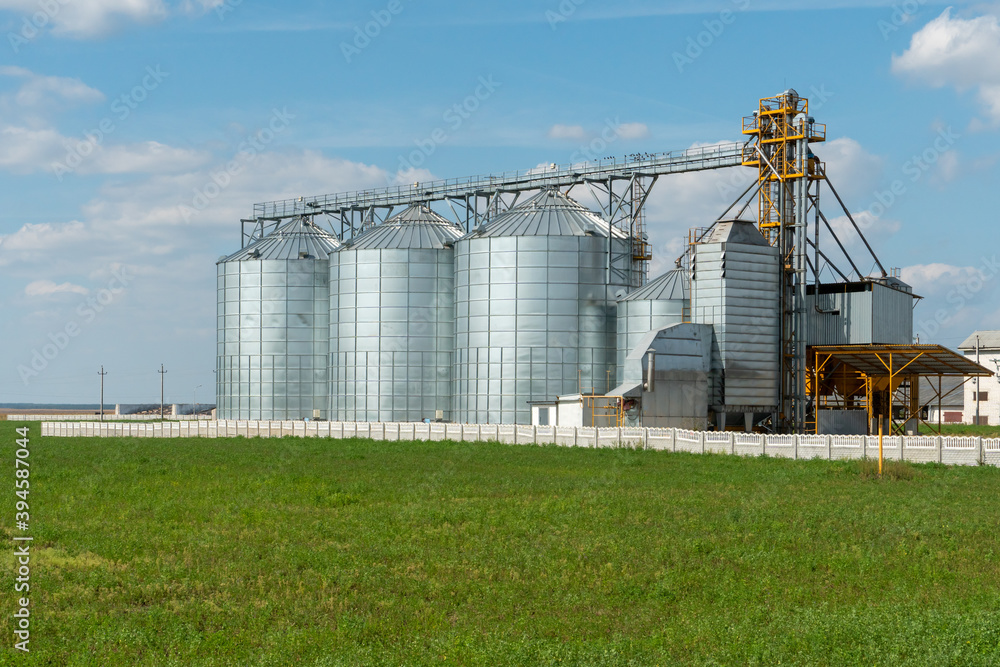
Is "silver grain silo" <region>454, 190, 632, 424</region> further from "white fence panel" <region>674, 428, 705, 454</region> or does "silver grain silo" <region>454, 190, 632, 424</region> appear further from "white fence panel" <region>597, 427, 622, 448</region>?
"white fence panel" <region>674, 428, 705, 454</region>

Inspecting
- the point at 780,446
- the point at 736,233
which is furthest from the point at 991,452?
the point at 736,233

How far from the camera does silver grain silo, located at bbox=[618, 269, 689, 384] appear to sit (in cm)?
6512

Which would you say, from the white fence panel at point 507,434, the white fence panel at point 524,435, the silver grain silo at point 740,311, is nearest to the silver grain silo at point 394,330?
the white fence panel at point 507,434

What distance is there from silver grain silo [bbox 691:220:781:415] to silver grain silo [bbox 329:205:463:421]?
66.9ft

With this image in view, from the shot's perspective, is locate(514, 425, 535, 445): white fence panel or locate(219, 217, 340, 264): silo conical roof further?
locate(219, 217, 340, 264): silo conical roof

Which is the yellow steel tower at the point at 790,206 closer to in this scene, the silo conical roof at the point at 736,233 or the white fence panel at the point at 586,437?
the silo conical roof at the point at 736,233

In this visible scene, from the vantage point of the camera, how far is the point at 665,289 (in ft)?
216

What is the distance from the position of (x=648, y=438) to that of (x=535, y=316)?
2247cm

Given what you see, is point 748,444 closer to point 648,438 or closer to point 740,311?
point 648,438

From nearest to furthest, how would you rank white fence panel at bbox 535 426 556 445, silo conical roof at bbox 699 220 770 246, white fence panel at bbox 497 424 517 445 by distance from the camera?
white fence panel at bbox 535 426 556 445
white fence panel at bbox 497 424 517 445
silo conical roof at bbox 699 220 770 246

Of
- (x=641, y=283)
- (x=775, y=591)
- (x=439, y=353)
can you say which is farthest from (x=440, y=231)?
(x=775, y=591)

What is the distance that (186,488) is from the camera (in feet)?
105

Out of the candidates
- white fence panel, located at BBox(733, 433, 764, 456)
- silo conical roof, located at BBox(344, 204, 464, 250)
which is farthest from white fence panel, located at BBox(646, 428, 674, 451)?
silo conical roof, located at BBox(344, 204, 464, 250)

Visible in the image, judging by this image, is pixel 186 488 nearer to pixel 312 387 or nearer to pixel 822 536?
pixel 822 536
